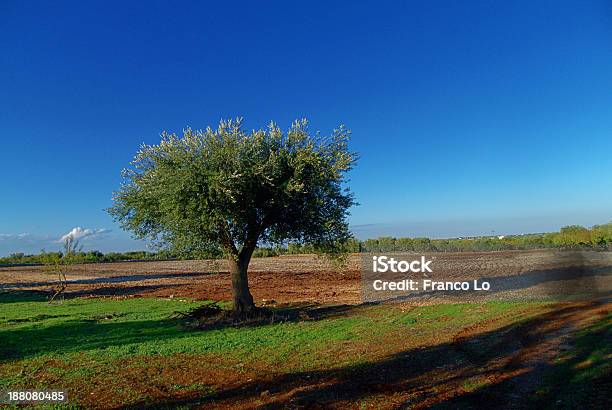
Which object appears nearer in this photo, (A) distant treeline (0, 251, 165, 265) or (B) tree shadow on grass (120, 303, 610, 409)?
(B) tree shadow on grass (120, 303, 610, 409)

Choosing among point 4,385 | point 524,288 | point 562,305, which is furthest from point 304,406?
point 524,288

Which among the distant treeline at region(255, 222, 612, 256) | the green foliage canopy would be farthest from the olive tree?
the distant treeline at region(255, 222, 612, 256)

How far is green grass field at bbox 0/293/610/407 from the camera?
952 centimetres

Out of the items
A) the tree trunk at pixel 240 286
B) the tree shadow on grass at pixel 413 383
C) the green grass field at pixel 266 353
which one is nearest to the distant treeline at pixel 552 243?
the tree trunk at pixel 240 286

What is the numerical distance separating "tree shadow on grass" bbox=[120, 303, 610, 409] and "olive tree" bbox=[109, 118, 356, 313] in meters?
9.12

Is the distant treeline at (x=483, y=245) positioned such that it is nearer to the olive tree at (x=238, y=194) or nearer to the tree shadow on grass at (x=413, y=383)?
the olive tree at (x=238, y=194)

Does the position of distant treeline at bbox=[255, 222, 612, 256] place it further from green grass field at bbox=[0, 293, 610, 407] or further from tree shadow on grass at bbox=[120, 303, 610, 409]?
tree shadow on grass at bbox=[120, 303, 610, 409]

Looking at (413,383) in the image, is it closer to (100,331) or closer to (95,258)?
(100,331)

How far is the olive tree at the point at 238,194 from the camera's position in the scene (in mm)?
18234

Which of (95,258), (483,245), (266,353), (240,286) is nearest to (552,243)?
(483,245)

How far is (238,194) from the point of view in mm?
18344

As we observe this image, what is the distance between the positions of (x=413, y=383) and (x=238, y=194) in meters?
11.4

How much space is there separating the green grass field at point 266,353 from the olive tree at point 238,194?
→ 13.8 feet

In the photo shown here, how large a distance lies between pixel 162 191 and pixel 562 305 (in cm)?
1858
